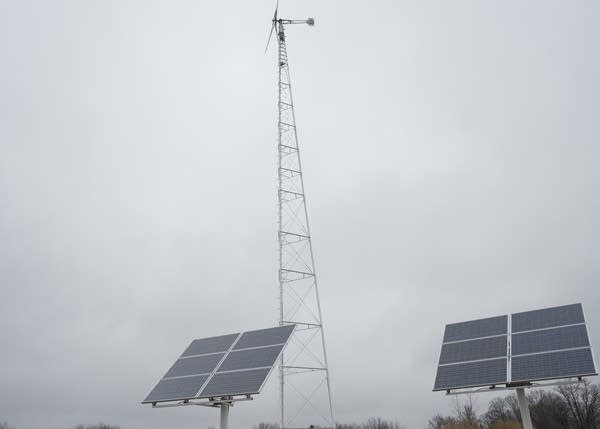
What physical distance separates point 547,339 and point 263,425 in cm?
13068

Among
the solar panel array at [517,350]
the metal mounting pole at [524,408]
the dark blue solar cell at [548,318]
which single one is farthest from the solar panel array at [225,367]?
the dark blue solar cell at [548,318]

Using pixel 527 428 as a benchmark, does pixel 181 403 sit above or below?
above

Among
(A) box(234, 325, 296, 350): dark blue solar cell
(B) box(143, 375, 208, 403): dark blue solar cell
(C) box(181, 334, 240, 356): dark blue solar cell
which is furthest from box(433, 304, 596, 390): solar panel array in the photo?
(B) box(143, 375, 208, 403): dark blue solar cell

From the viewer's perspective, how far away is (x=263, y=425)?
5482 inches

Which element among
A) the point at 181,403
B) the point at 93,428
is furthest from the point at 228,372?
the point at 93,428

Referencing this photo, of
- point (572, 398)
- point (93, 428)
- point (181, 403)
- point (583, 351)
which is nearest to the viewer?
point (583, 351)

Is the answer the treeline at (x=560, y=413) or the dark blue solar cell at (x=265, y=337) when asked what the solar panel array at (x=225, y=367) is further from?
the treeline at (x=560, y=413)

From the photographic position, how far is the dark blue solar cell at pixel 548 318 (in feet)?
79.3

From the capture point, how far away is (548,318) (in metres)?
25.1

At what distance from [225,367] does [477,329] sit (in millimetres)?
14448

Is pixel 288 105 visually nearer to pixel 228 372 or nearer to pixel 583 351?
pixel 228 372

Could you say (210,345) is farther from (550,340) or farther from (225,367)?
(550,340)

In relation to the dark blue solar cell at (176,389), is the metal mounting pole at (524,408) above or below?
below

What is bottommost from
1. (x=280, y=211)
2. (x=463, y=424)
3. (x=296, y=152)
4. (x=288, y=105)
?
(x=463, y=424)
